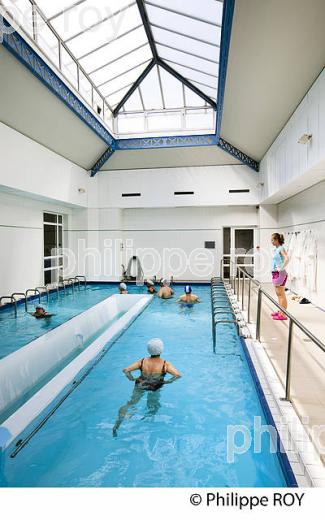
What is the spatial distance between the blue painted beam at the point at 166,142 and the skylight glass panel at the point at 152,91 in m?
1.02

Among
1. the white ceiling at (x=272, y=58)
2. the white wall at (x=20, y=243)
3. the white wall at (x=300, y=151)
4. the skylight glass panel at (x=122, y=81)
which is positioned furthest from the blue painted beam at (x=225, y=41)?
the white wall at (x=20, y=243)

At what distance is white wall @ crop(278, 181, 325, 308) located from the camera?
258 inches

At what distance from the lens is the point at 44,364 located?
491 cm

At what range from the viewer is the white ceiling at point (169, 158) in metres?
10.8

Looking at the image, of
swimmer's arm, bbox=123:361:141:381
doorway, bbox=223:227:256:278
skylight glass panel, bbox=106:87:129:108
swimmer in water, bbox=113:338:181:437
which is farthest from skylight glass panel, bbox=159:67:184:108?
swimmer's arm, bbox=123:361:141:381

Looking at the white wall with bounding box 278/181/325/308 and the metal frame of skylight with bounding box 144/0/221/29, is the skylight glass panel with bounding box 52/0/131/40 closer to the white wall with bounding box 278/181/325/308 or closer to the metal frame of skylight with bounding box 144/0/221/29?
the metal frame of skylight with bounding box 144/0/221/29

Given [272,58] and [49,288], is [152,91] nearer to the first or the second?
[272,58]

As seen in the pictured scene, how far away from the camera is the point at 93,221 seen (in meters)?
12.2

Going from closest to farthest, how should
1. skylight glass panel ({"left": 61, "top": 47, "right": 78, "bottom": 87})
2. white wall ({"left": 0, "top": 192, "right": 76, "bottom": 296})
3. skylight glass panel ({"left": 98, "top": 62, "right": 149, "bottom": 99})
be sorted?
skylight glass panel ({"left": 61, "top": 47, "right": 78, "bottom": 87})
white wall ({"left": 0, "top": 192, "right": 76, "bottom": 296})
skylight glass panel ({"left": 98, "top": 62, "right": 149, "bottom": 99})

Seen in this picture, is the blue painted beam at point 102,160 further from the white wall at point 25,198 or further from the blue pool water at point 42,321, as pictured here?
the blue pool water at point 42,321

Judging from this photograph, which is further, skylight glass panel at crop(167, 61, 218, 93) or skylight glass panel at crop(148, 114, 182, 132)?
skylight glass panel at crop(148, 114, 182, 132)

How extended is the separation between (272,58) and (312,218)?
3408 millimetres

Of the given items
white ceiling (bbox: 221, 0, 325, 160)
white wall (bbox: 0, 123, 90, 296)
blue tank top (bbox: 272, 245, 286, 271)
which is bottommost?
blue tank top (bbox: 272, 245, 286, 271)

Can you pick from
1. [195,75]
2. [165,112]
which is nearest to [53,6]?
[195,75]
